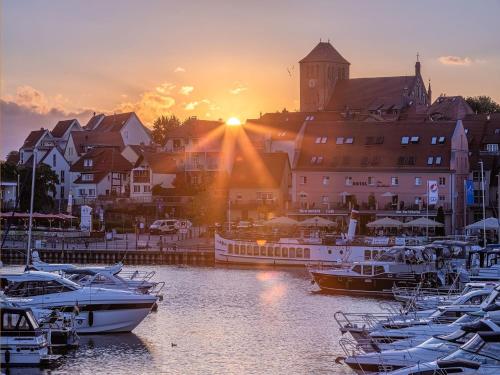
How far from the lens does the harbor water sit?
1677 inches

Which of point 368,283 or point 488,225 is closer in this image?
point 368,283

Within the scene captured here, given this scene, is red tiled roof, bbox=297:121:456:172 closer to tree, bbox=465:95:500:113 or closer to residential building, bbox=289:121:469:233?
residential building, bbox=289:121:469:233

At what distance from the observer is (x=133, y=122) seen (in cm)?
16000

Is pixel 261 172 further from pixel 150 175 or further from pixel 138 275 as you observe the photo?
pixel 138 275

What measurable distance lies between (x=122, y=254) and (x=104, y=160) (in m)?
43.4

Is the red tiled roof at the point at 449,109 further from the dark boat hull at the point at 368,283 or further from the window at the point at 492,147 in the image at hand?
the dark boat hull at the point at 368,283

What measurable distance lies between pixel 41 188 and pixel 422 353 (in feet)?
314

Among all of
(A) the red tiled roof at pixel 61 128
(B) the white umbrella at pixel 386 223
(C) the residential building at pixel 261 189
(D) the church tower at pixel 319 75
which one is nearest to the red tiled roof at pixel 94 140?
(A) the red tiled roof at pixel 61 128

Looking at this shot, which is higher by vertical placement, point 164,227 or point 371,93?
point 371,93

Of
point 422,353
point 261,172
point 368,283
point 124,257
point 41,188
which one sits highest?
point 261,172

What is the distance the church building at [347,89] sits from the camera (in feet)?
501

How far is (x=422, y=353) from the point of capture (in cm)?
3384

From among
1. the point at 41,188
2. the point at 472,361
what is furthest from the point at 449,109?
the point at 472,361

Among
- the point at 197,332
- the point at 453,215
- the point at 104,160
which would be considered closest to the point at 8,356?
the point at 197,332
